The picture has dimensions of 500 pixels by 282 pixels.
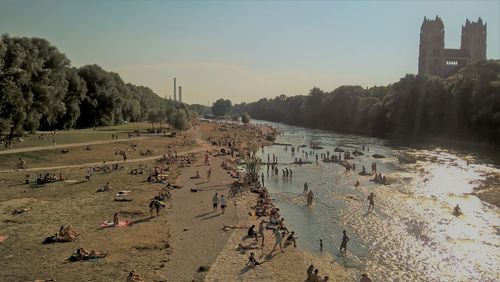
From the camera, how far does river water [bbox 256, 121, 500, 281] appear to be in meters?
28.1

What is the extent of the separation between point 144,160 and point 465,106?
7752 cm

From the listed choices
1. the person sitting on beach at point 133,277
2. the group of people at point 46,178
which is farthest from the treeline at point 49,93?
the person sitting on beach at point 133,277

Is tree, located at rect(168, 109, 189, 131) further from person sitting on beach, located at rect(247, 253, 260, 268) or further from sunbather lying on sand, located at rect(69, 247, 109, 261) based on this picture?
person sitting on beach, located at rect(247, 253, 260, 268)

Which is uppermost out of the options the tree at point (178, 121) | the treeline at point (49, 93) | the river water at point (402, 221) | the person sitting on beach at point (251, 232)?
the treeline at point (49, 93)

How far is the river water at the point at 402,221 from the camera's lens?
2812 cm

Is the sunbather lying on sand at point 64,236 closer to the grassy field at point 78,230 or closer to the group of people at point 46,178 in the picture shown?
the grassy field at point 78,230

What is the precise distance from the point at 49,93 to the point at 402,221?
61.8m

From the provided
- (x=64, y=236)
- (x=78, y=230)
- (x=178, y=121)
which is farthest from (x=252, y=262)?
(x=178, y=121)

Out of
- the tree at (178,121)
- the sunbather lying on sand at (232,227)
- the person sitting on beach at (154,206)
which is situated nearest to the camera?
the sunbather lying on sand at (232,227)

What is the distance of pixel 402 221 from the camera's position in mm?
38875

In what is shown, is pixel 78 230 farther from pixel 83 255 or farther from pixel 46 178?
pixel 46 178

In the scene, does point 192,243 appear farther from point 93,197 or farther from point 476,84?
point 476,84

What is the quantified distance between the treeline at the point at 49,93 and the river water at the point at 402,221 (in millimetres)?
38543

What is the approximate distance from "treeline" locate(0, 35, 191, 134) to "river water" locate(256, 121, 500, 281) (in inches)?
1517
